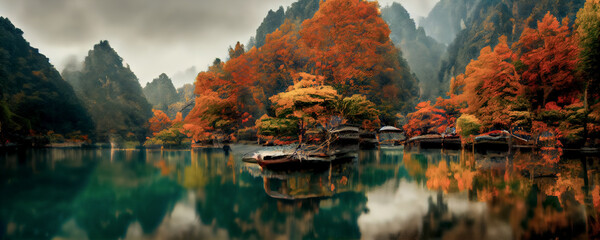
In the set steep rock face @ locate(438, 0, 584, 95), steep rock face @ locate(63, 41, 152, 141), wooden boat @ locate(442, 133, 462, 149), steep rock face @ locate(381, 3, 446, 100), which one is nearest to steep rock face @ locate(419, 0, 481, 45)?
steep rock face @ locate(381, 3, 446, 100)

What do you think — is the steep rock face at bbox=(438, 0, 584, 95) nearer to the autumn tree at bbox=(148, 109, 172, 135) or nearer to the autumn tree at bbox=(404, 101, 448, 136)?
the autumn tree at bbox=(404, 101, 448, 136)

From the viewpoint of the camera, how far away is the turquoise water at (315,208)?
5.55 m

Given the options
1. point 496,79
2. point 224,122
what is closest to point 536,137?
point 496,79

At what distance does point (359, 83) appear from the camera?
27.0 metres

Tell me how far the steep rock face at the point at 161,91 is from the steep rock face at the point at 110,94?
39.1ft

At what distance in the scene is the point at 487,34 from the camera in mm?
49938

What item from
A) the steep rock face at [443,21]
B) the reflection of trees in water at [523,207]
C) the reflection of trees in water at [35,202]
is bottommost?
the reflection of trees in water at [35,202]

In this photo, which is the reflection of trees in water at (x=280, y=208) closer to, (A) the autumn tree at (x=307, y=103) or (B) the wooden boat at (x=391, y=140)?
(A) the autumn tree at (x=307, y=103)

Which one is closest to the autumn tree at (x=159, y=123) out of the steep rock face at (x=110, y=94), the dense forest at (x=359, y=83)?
the dense forest at (x=359, y=83)

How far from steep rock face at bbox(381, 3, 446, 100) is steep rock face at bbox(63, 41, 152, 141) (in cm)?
7823

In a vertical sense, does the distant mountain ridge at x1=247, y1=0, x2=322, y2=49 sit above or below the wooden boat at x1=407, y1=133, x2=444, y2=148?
above

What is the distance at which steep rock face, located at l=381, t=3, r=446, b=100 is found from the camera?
262 ft

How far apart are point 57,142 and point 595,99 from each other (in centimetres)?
7169

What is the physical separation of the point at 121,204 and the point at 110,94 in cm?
8948
